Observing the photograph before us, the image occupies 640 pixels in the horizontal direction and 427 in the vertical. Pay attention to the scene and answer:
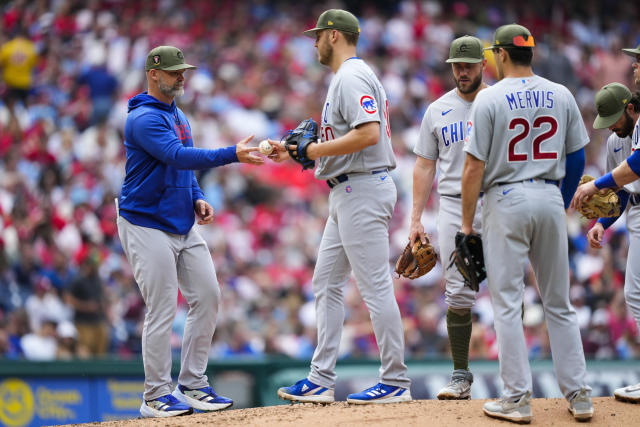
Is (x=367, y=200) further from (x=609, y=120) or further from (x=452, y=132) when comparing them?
(x=609, y=120)

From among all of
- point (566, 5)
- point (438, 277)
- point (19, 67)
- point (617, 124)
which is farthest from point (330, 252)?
point (566, 5)

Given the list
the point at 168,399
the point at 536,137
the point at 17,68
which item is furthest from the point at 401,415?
the point at 17,68

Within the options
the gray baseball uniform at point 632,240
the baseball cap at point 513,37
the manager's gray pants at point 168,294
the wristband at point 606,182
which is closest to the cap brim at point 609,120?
the gray baseball uniform at point 632,240

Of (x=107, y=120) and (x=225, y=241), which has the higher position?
(x=107, y=120)

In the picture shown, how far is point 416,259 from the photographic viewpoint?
5.46 metres

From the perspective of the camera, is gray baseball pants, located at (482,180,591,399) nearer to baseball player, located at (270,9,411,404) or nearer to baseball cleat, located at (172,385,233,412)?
baseball player, located at (270,9,411,404)

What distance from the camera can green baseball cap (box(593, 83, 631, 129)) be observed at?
529 centimetres

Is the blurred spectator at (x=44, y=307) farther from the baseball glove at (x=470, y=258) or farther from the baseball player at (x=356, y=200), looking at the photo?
the baseball glove at (x=470, y=258)

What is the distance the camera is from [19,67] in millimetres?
13359

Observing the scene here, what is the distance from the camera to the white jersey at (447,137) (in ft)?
17.9

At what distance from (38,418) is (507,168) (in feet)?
17.8

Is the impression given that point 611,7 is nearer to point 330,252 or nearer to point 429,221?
point 429,221

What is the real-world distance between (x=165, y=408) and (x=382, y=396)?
1.35 meters

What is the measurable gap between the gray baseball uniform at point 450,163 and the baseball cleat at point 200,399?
64.9 inches
